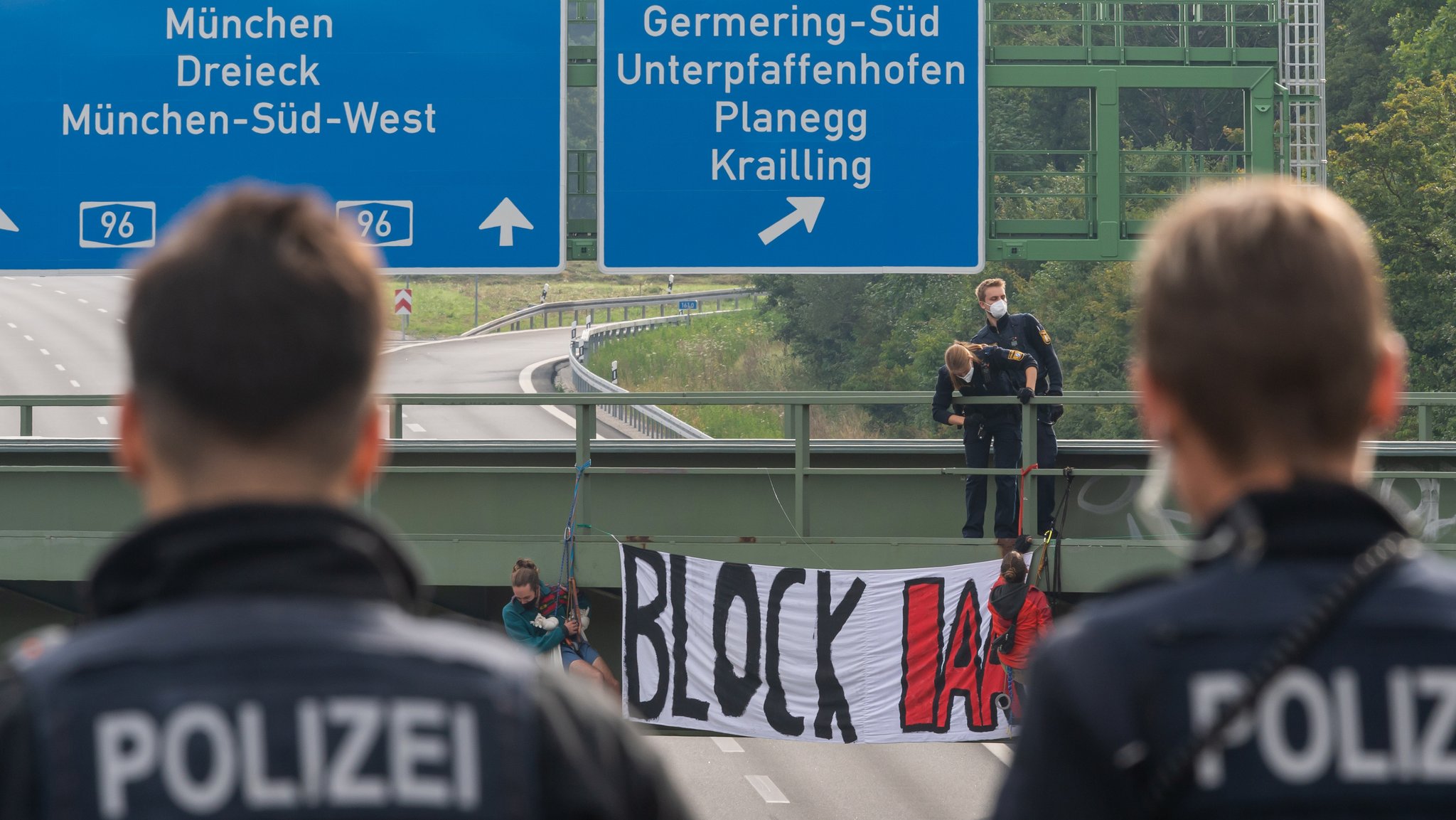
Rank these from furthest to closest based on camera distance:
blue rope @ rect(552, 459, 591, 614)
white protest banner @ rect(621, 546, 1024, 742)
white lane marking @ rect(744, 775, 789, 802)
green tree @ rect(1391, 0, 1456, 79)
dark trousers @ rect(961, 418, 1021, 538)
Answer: green tree @ rect(1391, 0, 1456, 79) < white lane marking @ rect(744, 775, 789, 802) < dark trousers @ rect(961, 418, 1021, 538) < blue rope @ rect(552, 459, 591, 614) < white protest banner @ rect(621, 546, 1024, 742)

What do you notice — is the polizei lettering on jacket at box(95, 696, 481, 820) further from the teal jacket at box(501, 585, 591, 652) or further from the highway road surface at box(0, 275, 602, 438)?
the highway road surface at box(0, 275, 602, 438)

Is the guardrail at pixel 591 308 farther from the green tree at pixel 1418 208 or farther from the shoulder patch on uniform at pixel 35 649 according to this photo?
the shoulder patch on uniform at pixel 35 649

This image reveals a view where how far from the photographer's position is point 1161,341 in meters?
1.93

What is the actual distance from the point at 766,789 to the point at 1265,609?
60.6 feet

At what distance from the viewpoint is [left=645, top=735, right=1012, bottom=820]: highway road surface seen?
18.1 m

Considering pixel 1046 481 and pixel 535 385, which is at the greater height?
pixel 535 385

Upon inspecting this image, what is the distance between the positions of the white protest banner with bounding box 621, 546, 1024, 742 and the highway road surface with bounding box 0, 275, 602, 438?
2262 centimetres

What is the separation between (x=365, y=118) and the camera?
12242 millimetres

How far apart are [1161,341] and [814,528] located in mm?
10855

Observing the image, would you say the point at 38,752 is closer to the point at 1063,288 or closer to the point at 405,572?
the point at 405,572

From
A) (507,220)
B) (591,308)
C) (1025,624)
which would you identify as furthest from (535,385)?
(1025,624)

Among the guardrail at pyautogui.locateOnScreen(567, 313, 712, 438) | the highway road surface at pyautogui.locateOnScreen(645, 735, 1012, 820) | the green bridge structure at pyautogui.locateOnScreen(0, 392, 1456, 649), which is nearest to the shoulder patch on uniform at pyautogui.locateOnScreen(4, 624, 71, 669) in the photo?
the green bridge structure at pyautogui.locateOnScreen(0, 392, 1456, 649)

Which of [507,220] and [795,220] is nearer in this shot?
[795,220]

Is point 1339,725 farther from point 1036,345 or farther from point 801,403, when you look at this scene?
point 1036,345
